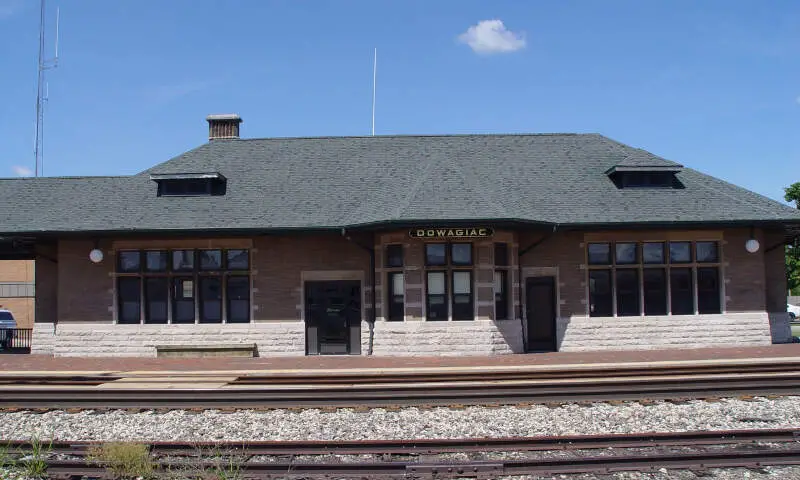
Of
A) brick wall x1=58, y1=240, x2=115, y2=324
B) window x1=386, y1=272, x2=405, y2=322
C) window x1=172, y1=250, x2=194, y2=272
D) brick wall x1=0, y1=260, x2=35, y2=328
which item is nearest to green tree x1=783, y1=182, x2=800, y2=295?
window x1=386, y1=272, x2=405, y2=322

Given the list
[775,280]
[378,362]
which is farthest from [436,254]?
[775,280]

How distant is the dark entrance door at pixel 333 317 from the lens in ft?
63.6

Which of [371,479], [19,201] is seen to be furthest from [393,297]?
[19,201]

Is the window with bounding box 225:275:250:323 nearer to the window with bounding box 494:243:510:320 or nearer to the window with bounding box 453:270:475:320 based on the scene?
the window with bounding box 453:270:475:320

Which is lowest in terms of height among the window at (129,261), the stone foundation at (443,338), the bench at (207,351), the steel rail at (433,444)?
the steel rail at (433,444)

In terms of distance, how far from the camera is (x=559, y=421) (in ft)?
34.4

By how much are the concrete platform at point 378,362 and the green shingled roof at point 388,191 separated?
3.64 meters

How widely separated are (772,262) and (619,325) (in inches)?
219

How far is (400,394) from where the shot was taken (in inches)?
473

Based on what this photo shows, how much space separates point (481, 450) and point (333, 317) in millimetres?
11018

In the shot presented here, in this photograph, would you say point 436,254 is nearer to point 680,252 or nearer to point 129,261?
point 680,252

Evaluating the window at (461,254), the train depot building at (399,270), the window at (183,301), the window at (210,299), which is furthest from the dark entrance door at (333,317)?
the window at (183,301)

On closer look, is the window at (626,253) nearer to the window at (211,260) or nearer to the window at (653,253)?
the window at (653,253)

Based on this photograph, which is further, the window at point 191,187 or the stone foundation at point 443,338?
the window at point 191,187
